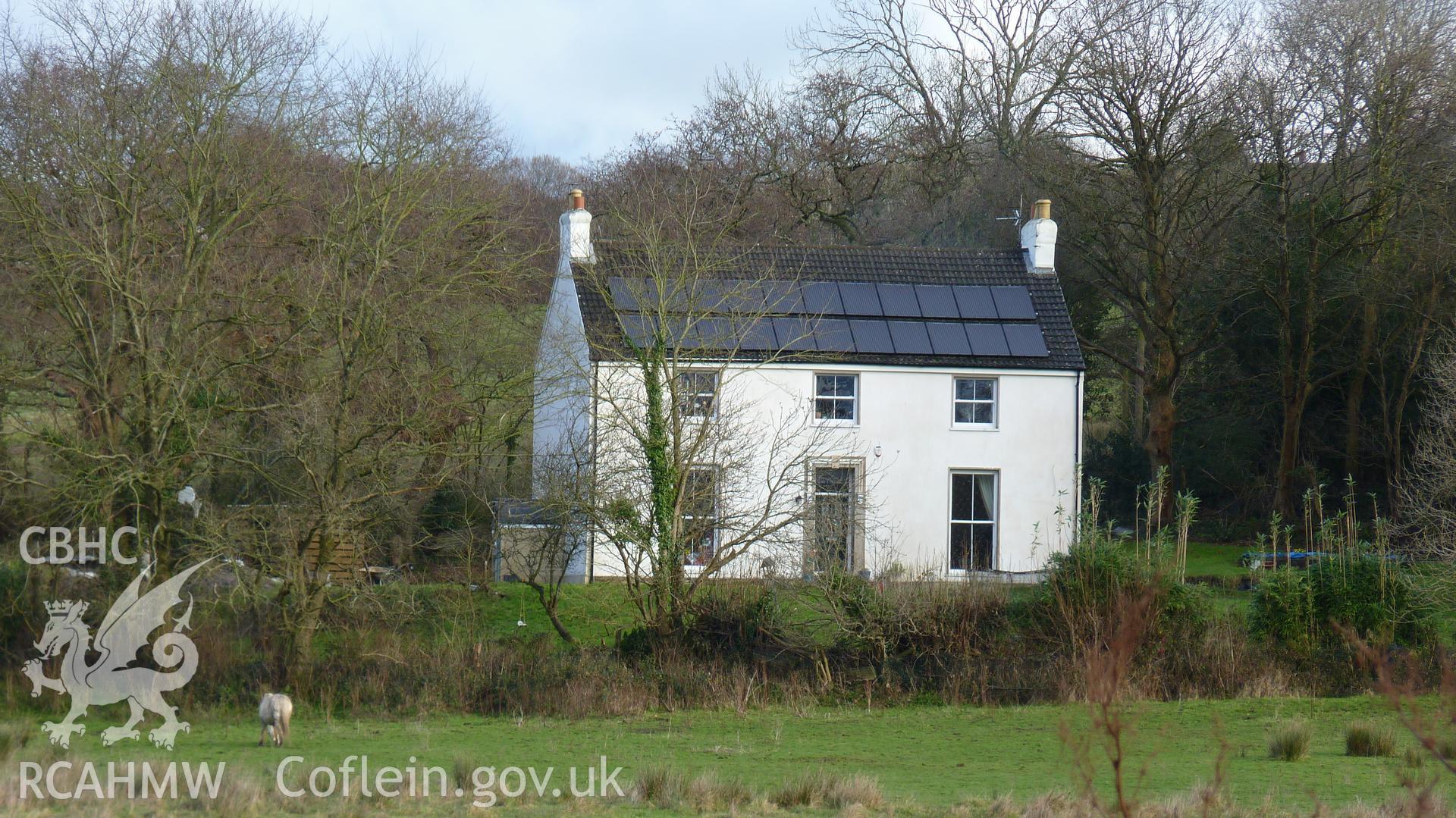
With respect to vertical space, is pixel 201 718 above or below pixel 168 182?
below

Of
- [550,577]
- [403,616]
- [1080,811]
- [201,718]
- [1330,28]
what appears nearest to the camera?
[1080,811]

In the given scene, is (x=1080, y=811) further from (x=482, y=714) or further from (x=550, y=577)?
(x=550, y=577)

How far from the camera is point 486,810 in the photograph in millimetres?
9367

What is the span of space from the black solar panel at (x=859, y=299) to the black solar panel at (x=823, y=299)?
15 centimetres

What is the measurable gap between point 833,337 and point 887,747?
13776 millimetres

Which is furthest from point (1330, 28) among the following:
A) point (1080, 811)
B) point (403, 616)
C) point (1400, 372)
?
point (1080, 811)

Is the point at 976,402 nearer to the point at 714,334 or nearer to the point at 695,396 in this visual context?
the point at 714,334

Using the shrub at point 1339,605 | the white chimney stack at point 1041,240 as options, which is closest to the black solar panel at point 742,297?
the white chimney stack at point 1041,240

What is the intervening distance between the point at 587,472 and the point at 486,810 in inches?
391

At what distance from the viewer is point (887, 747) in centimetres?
1394

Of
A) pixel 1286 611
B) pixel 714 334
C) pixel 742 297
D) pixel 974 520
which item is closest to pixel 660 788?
pixel 1286 611

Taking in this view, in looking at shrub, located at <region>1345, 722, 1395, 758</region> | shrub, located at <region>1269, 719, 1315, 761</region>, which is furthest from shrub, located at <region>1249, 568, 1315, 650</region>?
shrub, located at <region>1269, 719, 1315, 761</region>

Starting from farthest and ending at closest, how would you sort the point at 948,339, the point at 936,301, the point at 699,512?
the point at 936,301 → the point at 948,339 → the point at 699,512

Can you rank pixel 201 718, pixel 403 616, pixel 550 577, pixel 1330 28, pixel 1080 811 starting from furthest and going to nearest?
pixel 1330 28, pixel 550 577, pixel 403 616, pixel 201 718, pixel 1080 811
